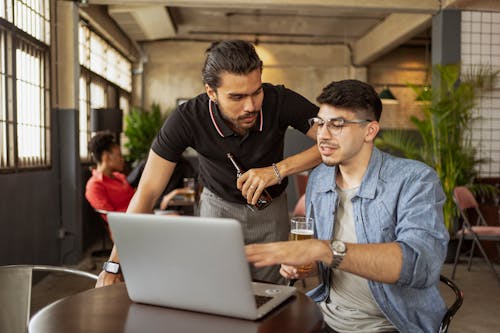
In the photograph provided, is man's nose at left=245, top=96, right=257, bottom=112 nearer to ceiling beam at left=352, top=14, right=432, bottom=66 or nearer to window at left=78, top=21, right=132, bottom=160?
window at left=78, top=21, right=132, bottom=160

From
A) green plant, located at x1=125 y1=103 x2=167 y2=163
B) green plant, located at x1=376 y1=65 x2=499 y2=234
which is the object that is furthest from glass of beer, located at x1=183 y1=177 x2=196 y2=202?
green plant, located at x1=125 y1=103 x2=167 y2=163

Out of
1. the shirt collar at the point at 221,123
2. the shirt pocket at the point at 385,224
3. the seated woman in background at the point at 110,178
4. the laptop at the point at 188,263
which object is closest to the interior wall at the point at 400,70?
the seated woman in background at the point at 110,178

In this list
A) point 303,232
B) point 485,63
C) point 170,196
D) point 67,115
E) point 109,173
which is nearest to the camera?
point 303,232

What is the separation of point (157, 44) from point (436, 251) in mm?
11002

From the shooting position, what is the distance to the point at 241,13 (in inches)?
383

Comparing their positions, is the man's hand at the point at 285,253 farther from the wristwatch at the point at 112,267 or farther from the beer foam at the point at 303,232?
the wristwatch at the point at 112,267

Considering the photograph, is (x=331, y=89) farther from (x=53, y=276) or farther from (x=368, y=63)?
(x=368, y=63)

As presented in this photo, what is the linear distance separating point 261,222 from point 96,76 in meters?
6.32

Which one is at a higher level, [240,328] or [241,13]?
[241,13]

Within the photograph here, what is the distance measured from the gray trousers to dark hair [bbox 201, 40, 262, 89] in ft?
1.74

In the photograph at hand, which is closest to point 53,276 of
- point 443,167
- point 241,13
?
point 443,167

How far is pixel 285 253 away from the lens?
1246mm

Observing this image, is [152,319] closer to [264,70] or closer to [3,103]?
[3,103]

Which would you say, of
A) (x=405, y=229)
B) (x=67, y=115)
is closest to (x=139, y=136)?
(x=67, y=115)
